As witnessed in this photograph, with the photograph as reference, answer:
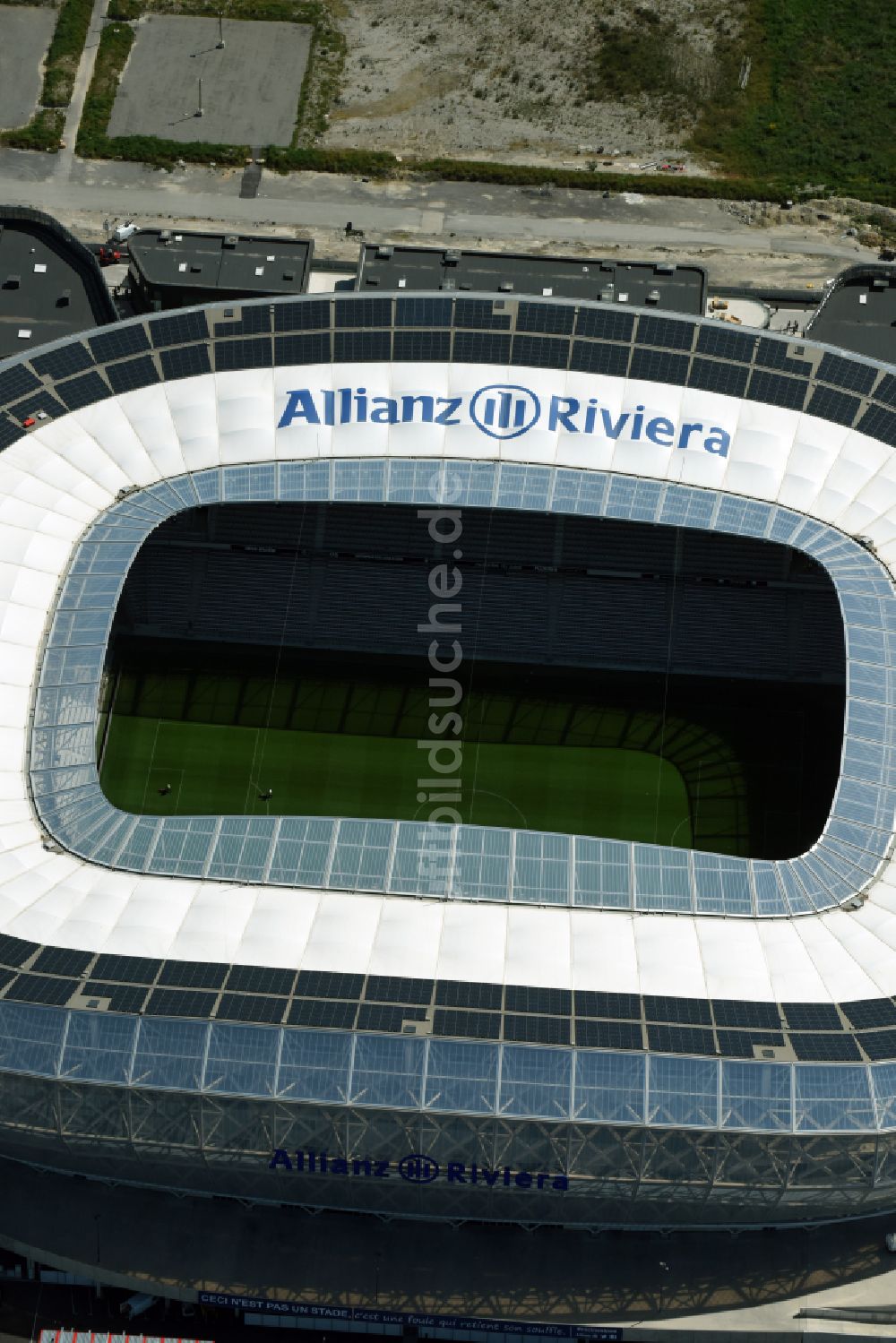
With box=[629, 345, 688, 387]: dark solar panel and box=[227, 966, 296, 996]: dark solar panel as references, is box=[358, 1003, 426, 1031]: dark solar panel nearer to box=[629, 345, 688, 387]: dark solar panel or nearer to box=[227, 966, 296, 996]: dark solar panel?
box=[227, 966, 296, 996]: dark solar panel

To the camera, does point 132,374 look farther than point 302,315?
No

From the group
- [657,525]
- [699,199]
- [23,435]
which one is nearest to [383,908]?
[657,525]

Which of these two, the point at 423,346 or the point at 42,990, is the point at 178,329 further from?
the point at 42,990

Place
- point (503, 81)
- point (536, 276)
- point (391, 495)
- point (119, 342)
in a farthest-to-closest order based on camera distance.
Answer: point (503, 81), point (536, 276), point (119, 342), point (391, 495)

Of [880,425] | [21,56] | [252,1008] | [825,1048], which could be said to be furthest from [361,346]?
[21,56]

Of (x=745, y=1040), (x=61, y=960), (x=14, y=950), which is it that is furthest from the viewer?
(x=14, y=950)

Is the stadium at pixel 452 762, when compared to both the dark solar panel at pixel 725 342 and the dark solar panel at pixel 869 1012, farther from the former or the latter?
the dark solar panel at pixel 725 342

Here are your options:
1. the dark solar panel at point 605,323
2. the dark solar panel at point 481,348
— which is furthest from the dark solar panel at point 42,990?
the dark solar panel at point 605,323
